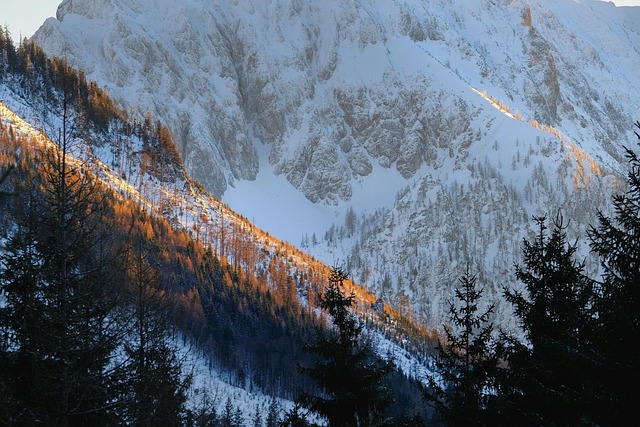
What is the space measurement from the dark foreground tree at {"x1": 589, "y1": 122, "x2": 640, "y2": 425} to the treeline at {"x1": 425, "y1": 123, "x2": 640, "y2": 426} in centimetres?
1

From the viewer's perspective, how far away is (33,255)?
14.6 meters

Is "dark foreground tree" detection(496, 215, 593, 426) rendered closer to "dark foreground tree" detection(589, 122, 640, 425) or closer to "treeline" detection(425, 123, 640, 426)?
"treeline" detection(425, 123, 640, 426)

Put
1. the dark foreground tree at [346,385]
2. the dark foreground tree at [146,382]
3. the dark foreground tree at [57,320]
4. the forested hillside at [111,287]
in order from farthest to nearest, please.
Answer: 1. the dark foreground tree at [346,385]
2. the dark foreground tree at [146,382]
3. the forested hillside at [111,287]
4. the dark foreground tree at [57,320]

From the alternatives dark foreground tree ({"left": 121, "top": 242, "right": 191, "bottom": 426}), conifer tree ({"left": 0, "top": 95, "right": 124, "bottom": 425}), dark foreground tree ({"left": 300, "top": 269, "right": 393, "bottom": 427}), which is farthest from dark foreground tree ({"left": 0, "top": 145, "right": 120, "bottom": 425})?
dark foreground tree ({"left": 300, "top": 269, "right": 393, "bottom": 427})

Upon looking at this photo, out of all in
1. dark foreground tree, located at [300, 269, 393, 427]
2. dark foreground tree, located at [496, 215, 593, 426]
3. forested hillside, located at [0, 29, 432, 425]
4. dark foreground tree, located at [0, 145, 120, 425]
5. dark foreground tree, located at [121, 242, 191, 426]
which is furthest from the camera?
dark foreground tree, located at [300, 269, 393, 427]

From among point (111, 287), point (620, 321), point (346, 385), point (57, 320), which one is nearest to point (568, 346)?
point (620, 321)

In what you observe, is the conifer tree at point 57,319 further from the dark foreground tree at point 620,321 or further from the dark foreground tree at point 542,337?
the dark foreground tree at point 542,337

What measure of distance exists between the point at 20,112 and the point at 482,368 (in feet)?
565

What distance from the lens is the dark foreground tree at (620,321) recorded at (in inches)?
390

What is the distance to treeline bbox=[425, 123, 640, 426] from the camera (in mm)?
10008

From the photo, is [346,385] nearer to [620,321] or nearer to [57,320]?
[57,320]

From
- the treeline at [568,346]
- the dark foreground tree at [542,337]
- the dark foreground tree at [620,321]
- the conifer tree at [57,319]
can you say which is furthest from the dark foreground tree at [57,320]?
the dark foreground tree at [542,337]

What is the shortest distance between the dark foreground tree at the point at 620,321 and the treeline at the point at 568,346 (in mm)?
15

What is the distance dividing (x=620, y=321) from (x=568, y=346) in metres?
0.85
